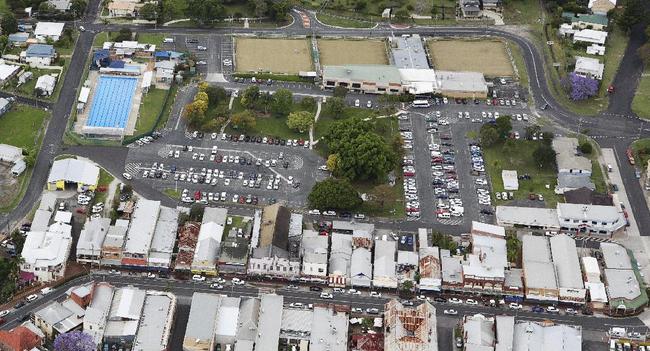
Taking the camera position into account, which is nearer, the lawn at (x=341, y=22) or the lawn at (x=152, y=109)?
the lawn at (x=152, y=109)

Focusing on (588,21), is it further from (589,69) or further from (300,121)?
(300,121)

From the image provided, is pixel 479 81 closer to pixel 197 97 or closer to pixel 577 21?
pixel 577 21

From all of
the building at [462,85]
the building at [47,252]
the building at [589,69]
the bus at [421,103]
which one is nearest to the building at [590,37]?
the building at [589,69]

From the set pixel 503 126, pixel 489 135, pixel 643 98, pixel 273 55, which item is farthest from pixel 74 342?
pixel 643 98

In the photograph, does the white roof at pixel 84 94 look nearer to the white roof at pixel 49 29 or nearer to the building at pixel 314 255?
the white roof at pixel 49 29

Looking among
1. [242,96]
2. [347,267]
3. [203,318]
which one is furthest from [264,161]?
[203,318]

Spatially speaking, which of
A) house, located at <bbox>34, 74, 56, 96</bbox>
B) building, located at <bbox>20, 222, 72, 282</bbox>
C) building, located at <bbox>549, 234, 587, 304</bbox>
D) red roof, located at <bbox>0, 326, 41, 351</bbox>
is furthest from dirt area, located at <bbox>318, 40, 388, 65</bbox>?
red roof, located at <bbox>0, 326, 41, 351</bbox>
